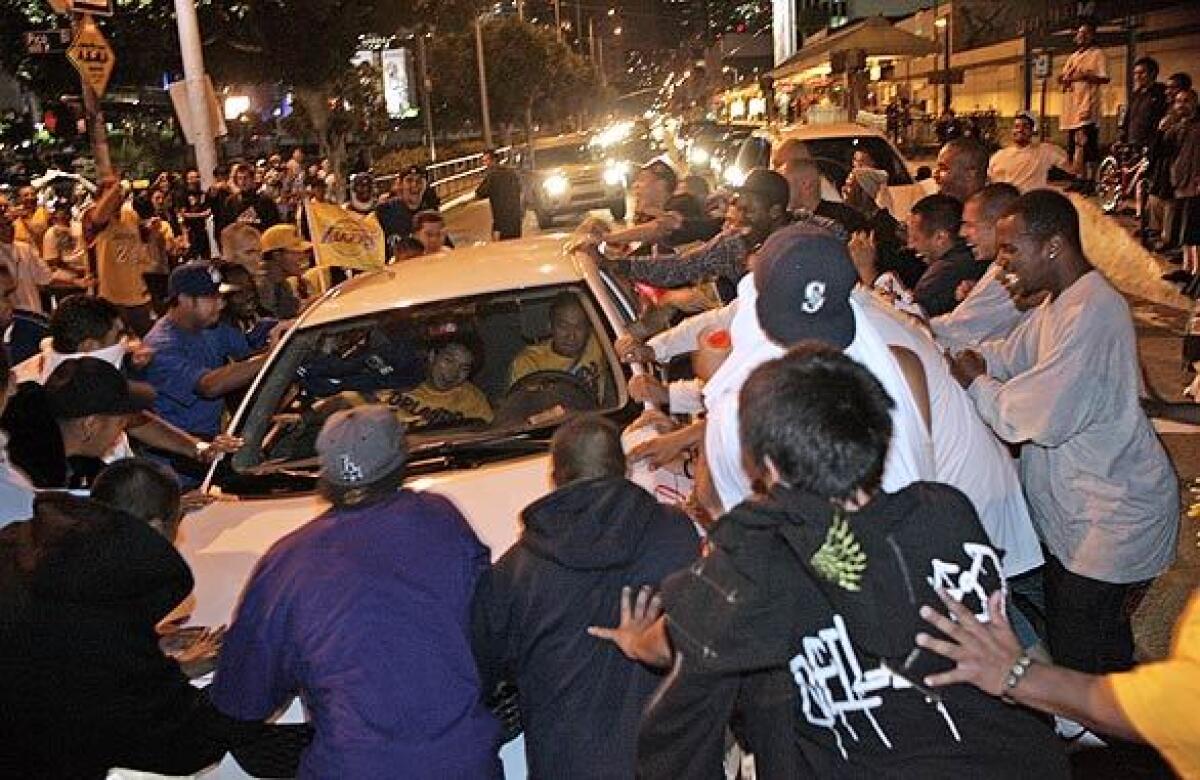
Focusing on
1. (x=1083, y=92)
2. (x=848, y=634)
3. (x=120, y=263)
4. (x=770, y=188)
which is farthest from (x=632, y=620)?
(x=1083, y=92)

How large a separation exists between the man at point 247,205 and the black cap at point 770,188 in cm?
1058

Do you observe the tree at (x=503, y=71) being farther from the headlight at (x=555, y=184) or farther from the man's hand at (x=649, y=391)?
the man's hand at (x=649, y=391)

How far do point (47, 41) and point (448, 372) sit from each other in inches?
403

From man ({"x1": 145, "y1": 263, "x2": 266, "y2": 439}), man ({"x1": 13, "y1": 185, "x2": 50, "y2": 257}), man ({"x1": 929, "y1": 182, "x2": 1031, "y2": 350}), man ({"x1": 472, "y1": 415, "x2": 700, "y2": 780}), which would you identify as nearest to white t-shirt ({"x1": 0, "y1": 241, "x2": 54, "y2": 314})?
man ({"x1": 13, "y1": 185, "x2": 50, "y2": 257})

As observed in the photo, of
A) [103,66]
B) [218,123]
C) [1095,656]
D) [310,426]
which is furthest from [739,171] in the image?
[1095,656]

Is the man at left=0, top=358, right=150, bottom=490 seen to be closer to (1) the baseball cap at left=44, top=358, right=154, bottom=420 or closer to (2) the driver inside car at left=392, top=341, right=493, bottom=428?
(1) the baseball cap at left=44, top=358, right=154, bottom=420

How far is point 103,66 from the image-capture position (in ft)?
41.7

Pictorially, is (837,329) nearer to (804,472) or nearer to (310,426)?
(804,472)

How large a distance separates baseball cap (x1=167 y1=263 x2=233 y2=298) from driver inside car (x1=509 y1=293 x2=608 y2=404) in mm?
1711

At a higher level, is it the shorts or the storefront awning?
the storefront awning

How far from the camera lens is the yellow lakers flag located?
34.9 feet

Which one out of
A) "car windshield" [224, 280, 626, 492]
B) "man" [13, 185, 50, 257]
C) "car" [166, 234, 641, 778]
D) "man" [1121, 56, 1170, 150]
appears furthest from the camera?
"man" [1121, 56, 1170, 150]

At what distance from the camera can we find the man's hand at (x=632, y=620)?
2719 millimetres

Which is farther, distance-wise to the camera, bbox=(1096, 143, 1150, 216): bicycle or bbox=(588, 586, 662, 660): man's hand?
bbox=(1096, 143, 1150, 216): bicycle
